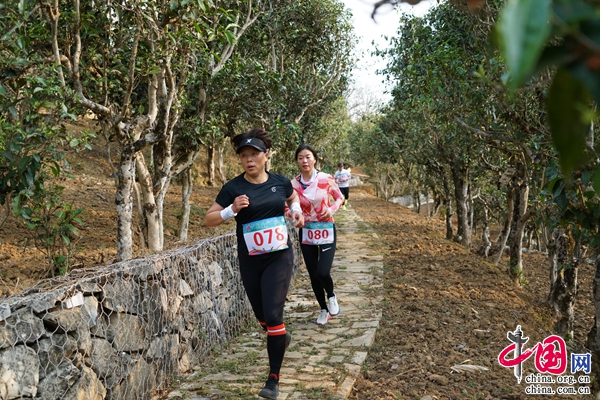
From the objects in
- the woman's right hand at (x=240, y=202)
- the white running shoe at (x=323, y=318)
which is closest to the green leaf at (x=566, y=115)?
the woman's right hand at (x=240, y=202)

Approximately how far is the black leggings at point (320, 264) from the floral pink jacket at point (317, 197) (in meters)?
0.32

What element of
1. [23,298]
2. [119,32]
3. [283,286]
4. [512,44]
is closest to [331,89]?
[119,32]

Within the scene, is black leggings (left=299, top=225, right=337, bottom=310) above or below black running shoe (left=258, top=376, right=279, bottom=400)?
above

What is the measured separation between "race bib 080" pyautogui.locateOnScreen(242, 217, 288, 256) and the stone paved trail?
113 cm

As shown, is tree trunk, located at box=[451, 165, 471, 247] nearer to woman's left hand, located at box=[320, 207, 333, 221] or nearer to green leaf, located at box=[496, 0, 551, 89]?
woman's left hand, located at box=[320, 207, 333, 221]

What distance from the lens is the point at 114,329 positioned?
3.78 meters

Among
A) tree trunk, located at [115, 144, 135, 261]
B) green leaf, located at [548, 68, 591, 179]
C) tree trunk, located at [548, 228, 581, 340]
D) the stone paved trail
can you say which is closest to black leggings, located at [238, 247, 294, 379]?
the stone paved trail

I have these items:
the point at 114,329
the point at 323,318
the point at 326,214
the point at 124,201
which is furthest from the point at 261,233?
the point at 124,201

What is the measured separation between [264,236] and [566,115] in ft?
11.5

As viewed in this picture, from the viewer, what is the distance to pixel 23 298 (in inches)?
123

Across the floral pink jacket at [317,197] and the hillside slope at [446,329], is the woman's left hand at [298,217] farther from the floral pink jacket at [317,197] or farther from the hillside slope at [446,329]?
the hillside slope at [446,329]

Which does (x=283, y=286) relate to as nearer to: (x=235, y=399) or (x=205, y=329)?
(x=235, y=399)

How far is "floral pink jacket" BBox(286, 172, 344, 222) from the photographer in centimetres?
572

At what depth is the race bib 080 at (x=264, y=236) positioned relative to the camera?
4.09 m
